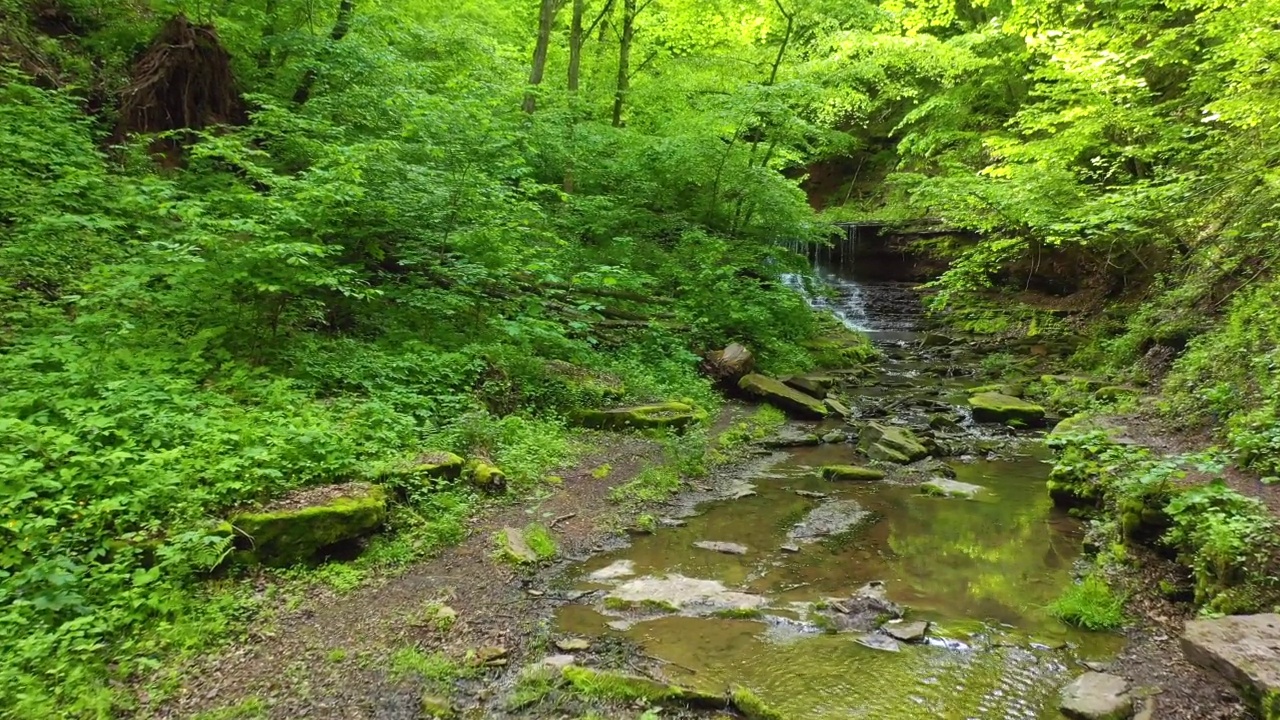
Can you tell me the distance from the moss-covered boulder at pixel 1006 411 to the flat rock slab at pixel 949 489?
3.99 meters

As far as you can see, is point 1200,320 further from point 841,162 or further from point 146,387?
point 841,162

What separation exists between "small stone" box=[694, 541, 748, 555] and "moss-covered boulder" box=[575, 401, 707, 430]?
3.20 m

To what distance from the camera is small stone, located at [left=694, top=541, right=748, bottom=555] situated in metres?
6.36

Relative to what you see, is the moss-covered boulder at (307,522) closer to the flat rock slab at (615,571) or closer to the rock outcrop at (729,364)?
the flat rock slab at (615,571)

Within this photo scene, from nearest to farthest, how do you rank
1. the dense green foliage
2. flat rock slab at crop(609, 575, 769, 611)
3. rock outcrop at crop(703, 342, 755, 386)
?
the dense green foliage → flat rock slab at crop(609, 575, 769, 611) → rock outcrop at crop(703, 342, 755, 386)

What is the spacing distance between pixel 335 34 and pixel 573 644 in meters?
12.6

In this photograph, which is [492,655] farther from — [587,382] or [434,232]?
[434,232]

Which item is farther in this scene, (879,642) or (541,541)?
(541,541)

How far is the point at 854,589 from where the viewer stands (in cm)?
556

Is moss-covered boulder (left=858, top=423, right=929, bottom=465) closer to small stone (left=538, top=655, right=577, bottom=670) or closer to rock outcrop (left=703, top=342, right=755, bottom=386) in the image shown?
rock outcrop (left=703, top=342, right=755, bottom=386)

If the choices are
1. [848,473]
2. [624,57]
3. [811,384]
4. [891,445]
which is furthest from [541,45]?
[848,473]

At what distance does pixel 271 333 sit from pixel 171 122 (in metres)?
5.47

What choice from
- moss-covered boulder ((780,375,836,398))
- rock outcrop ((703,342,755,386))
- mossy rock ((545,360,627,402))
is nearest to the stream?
mossy rock ((545,360,627,402))

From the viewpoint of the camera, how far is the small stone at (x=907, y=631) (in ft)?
15.4
